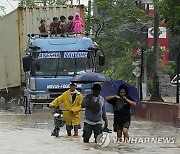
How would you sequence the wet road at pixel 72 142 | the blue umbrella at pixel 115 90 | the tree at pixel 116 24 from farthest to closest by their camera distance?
the tree at pixel 116 24 < the blue umbrella at pixel 115 90 < the wet road at pixel 72 142

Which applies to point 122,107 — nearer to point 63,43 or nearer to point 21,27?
point 63,43

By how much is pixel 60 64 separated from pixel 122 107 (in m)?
10.2

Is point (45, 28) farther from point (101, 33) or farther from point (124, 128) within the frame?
point (101, 33)

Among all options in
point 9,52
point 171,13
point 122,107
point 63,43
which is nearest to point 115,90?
point 122,107

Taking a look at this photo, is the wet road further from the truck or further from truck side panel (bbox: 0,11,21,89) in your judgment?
truck side panel (bbox: 0,11,21,89)

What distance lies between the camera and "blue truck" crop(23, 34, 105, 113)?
995 inches

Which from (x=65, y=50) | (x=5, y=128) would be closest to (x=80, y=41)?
(x=65, y=50)

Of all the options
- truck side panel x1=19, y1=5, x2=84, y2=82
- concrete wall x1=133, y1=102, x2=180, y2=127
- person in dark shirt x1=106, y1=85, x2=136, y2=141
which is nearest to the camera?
person in dark shirt x1=106, y1=85, x2=136, y2=141

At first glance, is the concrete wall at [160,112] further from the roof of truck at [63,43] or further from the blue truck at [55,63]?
the roof of truck at [63,43]

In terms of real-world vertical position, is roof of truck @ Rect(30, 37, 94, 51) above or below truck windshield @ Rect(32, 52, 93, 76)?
above

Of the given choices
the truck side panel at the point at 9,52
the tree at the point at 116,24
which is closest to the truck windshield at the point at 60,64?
the truck side panel at the point at 9,52

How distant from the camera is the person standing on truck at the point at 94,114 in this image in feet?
50.1

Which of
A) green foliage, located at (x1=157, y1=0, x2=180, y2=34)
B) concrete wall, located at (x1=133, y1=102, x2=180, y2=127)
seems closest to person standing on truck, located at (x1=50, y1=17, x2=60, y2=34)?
concrete wall, located at (x1=133, y1=102, x2=180, y2=127)

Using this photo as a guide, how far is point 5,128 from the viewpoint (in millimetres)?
20062
